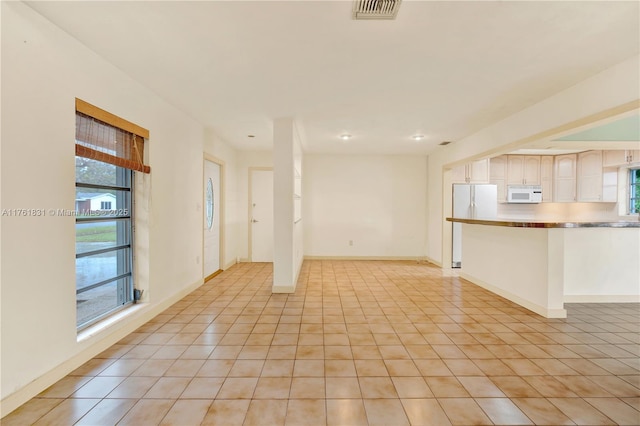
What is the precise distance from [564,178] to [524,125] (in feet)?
11.7

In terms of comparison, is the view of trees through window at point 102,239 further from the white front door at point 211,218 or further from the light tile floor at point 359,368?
the white front door at point 211,218

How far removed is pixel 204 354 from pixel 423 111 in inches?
145

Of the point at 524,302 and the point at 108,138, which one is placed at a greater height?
the point at 108,138

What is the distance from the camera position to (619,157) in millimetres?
5477

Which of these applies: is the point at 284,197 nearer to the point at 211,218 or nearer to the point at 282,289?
the point at 282,289

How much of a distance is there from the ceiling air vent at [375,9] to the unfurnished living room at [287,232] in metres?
0.01

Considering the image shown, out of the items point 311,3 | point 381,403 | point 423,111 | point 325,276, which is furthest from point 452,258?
point 311,3

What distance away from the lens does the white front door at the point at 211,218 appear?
504 centimetres

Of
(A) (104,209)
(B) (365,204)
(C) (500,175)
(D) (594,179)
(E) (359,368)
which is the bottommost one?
(E) (359,368)

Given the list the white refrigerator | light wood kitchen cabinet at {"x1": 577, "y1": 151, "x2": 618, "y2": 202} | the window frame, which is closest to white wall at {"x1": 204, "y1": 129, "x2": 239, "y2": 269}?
the white refrigerator

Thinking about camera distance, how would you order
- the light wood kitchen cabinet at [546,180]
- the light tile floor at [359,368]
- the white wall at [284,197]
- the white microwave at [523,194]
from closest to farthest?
the light tile floor at [359,368], the white wall at [284,197], the white microwave at [523,194], the light wood kitchen cabinet at [546,180]

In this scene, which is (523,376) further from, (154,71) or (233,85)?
(154,71)

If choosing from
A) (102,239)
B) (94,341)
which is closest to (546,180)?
(102,239)

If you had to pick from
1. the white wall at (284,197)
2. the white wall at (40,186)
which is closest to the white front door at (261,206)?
the white wall at (284,197)
